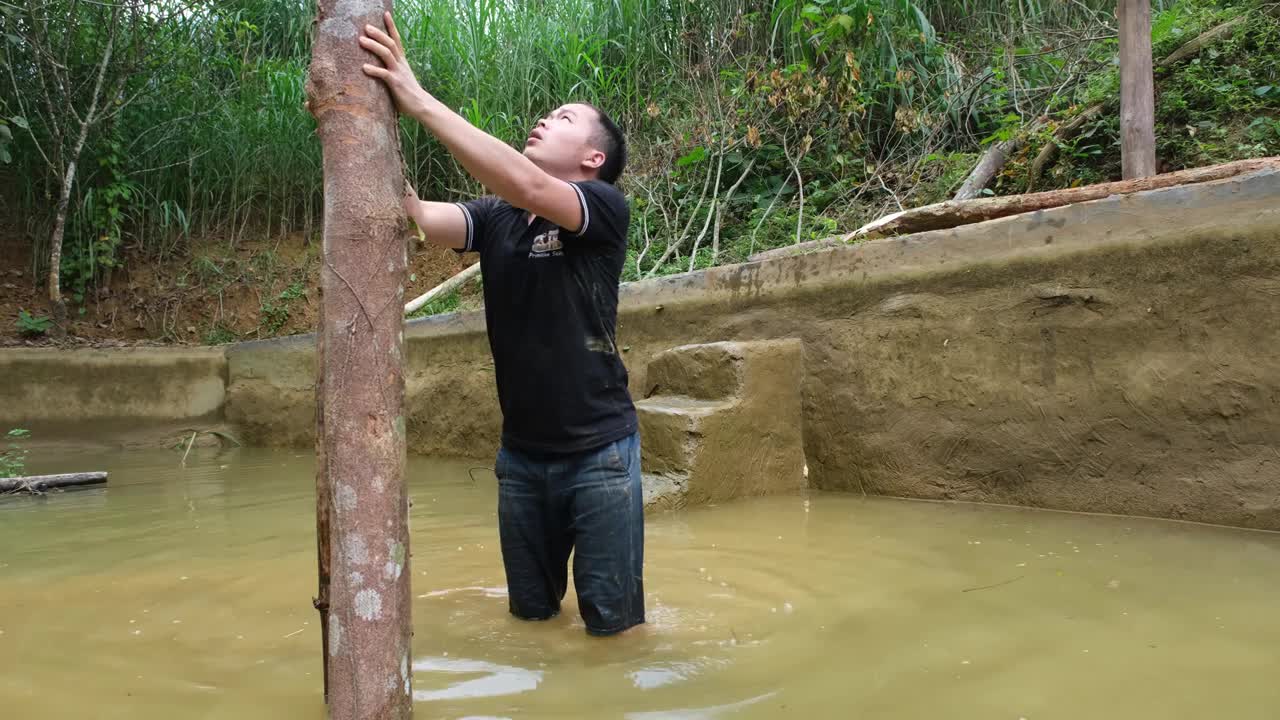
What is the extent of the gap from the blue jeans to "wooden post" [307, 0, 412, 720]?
1.93 feet

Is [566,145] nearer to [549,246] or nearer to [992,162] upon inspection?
[549,246]

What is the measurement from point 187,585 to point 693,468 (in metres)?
1.83

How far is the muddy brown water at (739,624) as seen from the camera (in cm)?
184

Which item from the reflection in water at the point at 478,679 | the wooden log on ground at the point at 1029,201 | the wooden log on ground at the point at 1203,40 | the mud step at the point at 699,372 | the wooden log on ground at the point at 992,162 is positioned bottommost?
the reflection in water at the point at 478,679

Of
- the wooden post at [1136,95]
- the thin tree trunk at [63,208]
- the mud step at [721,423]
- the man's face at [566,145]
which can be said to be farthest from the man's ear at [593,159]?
the thin tree trunk at [63,208]

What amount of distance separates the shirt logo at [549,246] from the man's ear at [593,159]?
0.21 meters

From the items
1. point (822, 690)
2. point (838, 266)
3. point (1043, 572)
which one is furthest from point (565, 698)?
point (838, 266)

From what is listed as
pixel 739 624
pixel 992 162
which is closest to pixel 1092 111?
pixel 992 162

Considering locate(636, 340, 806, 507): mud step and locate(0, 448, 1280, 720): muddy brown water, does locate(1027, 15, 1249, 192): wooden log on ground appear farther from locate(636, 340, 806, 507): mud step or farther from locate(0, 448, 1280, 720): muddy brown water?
locate(0, 448, 1280, 720): muddy brown water

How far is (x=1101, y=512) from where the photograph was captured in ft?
11.5

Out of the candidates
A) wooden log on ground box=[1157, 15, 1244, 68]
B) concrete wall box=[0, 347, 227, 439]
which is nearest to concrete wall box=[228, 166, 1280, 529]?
wooden log on ground box=[1157, 15, 1244, 68]

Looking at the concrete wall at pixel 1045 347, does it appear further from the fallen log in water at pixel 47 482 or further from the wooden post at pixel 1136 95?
the fallen log in water at pixel 47 482

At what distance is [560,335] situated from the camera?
2186mm

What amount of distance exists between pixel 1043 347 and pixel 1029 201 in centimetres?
80
